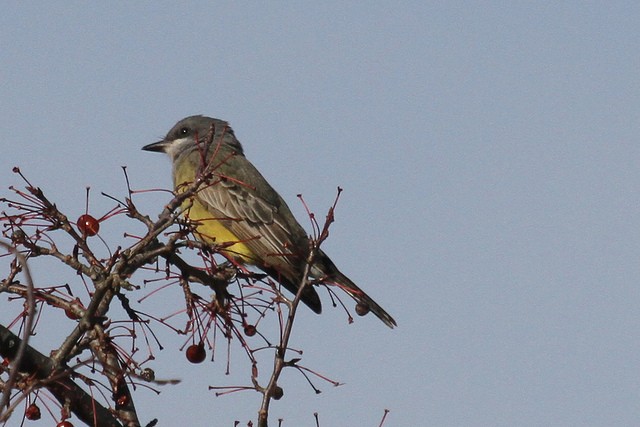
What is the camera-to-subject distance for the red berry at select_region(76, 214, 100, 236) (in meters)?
5.27

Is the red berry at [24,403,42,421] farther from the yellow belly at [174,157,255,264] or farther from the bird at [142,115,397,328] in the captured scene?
the yellow belly at [174,157,255,264]

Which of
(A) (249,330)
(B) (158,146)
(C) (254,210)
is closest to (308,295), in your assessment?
(C) (254,210)

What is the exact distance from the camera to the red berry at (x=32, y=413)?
5.29 meters

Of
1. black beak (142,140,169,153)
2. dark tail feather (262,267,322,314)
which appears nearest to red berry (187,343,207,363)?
dark tail feather (262,267,322,314)

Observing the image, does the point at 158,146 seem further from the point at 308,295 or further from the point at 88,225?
the point at 88,225

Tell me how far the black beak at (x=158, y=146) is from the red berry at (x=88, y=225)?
27.7 feet

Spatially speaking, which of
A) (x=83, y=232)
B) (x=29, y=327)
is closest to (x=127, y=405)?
(x=83, y=232)

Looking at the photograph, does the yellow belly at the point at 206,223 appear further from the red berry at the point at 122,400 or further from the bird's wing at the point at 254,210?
the red berry at the point at 122,400

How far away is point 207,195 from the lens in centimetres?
1109

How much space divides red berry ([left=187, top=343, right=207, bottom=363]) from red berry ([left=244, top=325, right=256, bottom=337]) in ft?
0.99

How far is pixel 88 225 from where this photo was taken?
5301 millimetres

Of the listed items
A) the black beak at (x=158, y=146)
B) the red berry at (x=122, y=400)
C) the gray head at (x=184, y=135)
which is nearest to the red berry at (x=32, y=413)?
the red berry at (x=122, y=400)

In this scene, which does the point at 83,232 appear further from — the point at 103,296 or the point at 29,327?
the point at 29,327

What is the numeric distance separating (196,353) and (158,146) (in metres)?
8.11
